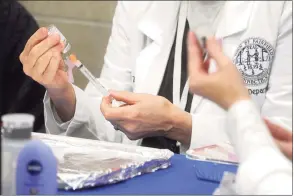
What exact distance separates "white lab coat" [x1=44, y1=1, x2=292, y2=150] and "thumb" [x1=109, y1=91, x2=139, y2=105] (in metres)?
0.14

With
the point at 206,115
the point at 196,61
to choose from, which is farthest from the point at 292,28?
the point at 196,61

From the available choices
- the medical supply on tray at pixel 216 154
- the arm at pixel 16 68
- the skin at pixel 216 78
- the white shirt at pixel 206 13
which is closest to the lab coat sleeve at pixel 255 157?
the skin at pixel 216 78

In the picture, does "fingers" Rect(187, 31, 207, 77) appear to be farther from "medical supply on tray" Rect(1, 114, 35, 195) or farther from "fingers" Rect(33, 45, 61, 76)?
"fingers" Rect(33, 45, 61, 76)

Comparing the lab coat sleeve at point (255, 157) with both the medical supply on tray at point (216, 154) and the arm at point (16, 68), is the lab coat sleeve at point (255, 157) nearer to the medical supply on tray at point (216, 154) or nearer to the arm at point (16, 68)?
the medical supply on tray at point (216, 154)

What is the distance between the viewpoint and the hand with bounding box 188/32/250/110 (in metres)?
0.58

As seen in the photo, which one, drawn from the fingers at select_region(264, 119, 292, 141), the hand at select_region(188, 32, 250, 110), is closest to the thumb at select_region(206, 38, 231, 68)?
the hand at select_region(188, 32, 250, 110)

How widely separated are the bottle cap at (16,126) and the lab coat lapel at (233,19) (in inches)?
23.2

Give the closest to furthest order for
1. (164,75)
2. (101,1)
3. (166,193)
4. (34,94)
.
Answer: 1. (166,193)
2. (164,75)
3. (34,94)
4. (101,1)

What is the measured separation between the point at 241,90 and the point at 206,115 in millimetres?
537

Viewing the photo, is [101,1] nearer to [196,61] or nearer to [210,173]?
[210,173]

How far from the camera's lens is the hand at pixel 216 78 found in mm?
577

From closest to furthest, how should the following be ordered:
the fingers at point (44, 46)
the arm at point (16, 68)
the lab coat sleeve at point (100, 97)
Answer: the fingers at point (44, 46)
the lab coat sleeve at point (100, 97)
the arm at point (16, 68)

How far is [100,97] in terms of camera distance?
3.95 ft

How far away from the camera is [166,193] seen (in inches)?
28.5
